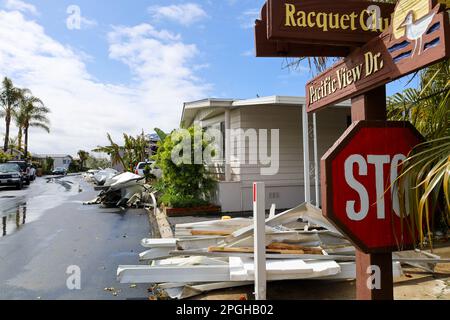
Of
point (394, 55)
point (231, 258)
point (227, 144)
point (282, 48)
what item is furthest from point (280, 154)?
point (394, 55)

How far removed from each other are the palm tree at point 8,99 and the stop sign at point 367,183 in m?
45.6

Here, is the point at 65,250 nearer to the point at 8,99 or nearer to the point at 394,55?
the point at 394,55

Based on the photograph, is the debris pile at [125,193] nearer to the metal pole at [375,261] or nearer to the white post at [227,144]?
the white post at [227,144]

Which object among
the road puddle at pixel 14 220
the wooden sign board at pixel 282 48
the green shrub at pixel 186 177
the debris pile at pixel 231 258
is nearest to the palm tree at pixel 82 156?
the road puddle at pixel 14 220

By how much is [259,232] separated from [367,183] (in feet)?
5.14

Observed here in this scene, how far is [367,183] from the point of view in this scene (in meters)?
2.23

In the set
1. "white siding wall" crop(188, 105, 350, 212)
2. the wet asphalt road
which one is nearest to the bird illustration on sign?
the wet asphalt road

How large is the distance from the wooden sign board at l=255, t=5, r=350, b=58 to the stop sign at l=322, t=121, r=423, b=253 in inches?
24.8

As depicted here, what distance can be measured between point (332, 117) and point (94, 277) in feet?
30.5

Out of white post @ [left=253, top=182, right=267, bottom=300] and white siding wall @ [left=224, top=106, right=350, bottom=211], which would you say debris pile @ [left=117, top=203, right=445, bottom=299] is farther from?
white siding wall @ [left=224, top=106, right=350, bottom=211]

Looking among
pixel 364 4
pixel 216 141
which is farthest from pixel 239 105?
pixel 364 4
